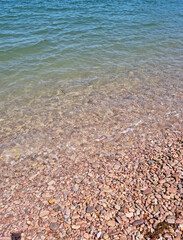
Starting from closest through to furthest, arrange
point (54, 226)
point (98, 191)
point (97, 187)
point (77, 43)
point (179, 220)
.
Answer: point (179, 220), point (54, 226), point (98, 191), point (97, 187), point (77, 43)

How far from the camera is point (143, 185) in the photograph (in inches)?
191

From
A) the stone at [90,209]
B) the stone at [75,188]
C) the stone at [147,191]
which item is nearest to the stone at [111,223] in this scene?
the stone at [90,209]

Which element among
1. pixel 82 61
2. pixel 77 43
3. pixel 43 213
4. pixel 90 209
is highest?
pixel 77 43

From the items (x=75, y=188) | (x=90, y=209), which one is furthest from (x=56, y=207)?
(x=90, y=209)

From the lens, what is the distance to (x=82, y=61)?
40.0 ft

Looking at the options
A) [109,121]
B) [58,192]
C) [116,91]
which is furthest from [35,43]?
[58,192]

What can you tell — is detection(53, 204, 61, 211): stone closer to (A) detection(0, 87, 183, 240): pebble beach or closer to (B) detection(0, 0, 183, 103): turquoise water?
(A) detection(0, 87, 183, 240): pebble beach

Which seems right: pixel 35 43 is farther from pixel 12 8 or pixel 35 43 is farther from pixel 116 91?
pixel 12 8

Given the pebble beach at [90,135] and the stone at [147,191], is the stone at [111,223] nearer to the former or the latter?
the pebble beach at [90,135]

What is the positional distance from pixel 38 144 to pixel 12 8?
63.2 ft

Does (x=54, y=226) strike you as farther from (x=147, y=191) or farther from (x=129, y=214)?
(x=147, y=191)

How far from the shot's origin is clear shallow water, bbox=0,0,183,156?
28.0 ft

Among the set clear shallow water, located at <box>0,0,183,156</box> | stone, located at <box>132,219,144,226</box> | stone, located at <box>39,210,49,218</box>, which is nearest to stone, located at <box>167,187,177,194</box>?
stone, located at <box>132,219,144,226</box>

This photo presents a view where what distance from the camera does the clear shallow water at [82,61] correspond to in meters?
8.54
